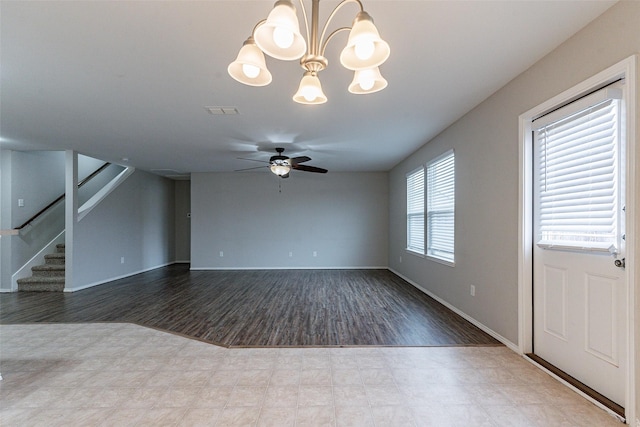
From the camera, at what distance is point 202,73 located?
2617 millimetres

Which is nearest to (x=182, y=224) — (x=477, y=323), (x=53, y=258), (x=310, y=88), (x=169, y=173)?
(x=169, y=173)

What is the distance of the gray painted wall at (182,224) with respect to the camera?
29.7 ft

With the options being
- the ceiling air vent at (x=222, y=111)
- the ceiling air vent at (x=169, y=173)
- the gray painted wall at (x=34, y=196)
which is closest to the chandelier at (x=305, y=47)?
the ceiling air vent at (x=222, y=111)

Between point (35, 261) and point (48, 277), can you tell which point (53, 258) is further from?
point (48, 277)

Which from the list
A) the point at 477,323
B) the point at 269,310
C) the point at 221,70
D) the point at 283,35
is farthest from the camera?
the point at 269,310

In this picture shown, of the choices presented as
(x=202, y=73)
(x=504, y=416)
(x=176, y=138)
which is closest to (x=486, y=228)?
(x=504, y=416)

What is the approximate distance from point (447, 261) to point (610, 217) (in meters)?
2.36

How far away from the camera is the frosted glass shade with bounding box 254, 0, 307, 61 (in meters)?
1.14

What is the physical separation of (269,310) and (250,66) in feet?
10.8

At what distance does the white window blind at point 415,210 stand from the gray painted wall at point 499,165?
3.26 feet

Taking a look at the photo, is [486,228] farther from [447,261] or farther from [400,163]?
[400,163]

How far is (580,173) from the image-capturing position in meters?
2.14

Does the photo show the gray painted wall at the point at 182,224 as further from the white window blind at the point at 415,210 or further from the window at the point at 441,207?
the window at the point at 441,207

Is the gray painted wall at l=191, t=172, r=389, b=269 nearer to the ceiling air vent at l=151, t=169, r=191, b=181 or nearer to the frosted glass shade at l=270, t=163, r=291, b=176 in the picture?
the ceiling air vent at l=151, t=169, r=191, b=181
